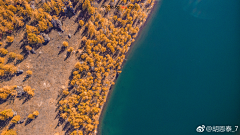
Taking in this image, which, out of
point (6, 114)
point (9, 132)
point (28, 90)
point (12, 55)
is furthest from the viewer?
point (28, 90)

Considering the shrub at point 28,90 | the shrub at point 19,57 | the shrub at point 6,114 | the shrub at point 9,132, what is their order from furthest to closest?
the shrub at point 19,57 → the shrub at point 28,90 → the shrub at point 9,132 → the shrub at point 6,114

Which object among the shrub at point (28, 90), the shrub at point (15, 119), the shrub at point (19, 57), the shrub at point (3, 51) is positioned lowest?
the shrub at point (15, 119)

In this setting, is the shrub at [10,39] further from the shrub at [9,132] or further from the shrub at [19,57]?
the shrub at [9,132]

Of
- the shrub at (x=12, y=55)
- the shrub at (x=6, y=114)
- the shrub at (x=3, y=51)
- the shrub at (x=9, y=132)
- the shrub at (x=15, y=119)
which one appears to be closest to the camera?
the shrub at (x=6, y=114)

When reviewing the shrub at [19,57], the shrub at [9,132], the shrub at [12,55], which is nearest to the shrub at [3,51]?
the shrub at [12,55]

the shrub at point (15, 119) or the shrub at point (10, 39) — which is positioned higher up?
the shrub at point (10, 39)

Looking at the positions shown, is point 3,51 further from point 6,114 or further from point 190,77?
point 190,77

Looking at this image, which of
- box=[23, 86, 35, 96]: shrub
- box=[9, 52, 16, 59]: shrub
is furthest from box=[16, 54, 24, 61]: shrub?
box=[23, 86, 35, 96]: shrub

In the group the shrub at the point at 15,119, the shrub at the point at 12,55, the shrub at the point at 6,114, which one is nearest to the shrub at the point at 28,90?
the shrub at the point at 6,114

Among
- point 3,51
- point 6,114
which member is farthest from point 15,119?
point 3,51

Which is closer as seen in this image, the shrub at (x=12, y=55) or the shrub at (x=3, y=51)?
the shrub at (x=3, y=51)

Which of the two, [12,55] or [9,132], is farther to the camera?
[12,55]

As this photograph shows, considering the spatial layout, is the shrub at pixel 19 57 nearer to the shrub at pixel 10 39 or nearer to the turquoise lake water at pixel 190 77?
the shrub at pixel 10 39
